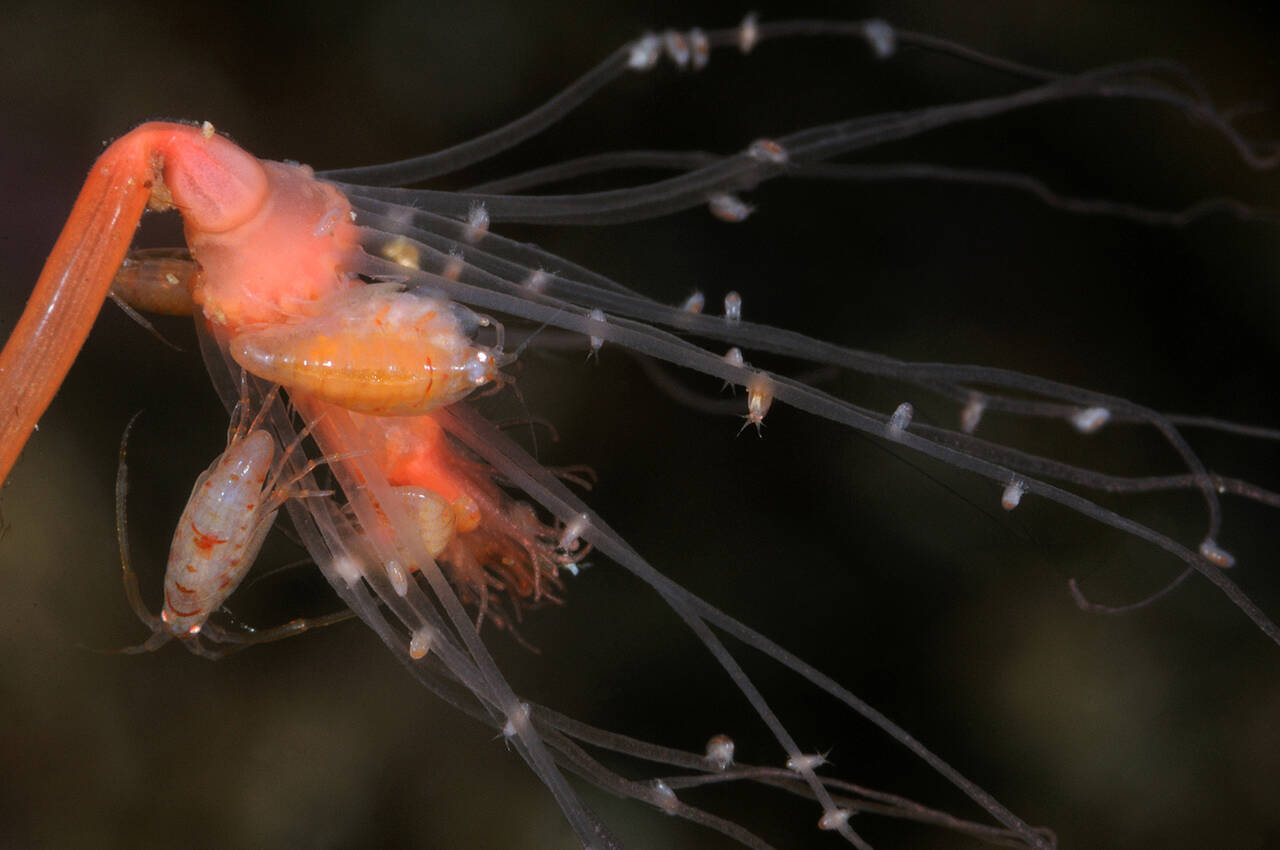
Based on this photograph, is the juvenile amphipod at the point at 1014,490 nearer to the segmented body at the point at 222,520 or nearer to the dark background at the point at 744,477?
the dark background at the point at 744,477

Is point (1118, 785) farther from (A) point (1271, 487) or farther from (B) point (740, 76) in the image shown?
(B) point (740, 76)

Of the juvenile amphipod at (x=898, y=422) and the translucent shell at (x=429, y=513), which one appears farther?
the translucent shell at (x=429, y=513)

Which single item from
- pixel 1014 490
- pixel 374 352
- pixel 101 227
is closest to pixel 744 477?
pixel 1014 490

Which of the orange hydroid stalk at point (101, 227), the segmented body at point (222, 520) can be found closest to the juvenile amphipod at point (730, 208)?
the orange hydroid stalk at point (101, 227)

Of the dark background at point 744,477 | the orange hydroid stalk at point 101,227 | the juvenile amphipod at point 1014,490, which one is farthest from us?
the dark background at point 744,477

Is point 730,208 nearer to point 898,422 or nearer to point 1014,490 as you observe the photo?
point 898,422

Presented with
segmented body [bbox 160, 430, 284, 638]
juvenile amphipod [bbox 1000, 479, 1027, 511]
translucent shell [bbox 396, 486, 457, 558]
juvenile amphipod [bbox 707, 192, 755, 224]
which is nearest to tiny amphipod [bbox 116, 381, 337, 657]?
segmented body [bbox 160, 430, 284, 638]
